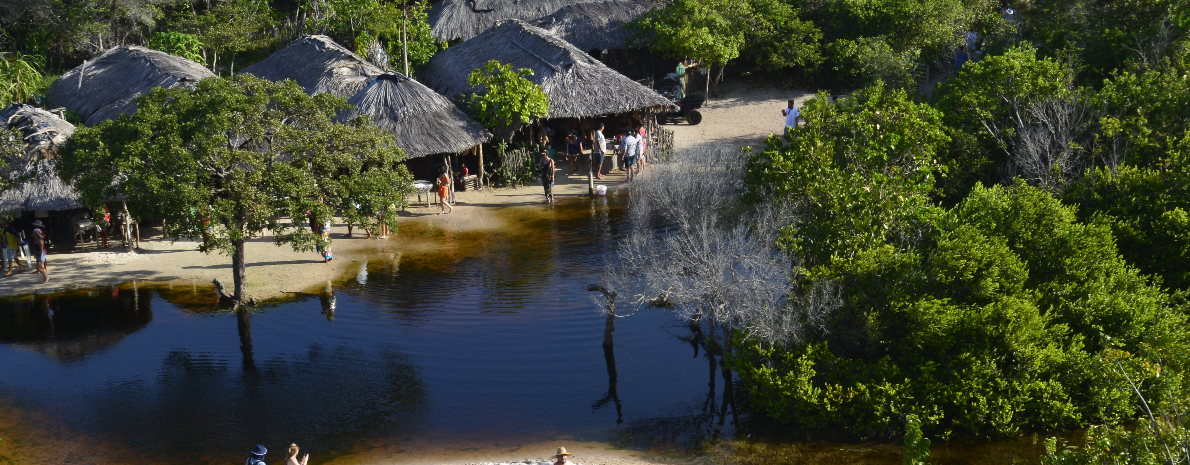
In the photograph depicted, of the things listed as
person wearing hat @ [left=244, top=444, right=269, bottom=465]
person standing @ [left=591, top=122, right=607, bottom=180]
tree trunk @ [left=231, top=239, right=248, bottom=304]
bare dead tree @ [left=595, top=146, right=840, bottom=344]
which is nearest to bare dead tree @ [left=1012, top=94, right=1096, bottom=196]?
bare dead tree @ [left=595, top=146, right=840, bottom=344]

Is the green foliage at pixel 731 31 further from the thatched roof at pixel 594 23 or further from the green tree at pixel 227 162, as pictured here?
the green tree at pixel 227 162

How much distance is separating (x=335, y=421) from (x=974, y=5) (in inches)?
1192

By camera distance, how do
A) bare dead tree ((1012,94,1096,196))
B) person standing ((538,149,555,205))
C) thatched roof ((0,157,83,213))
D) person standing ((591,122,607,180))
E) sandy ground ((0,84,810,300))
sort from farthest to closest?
person standing ((591,122,607,180))
person standing ((538,149,555,205))
thatched roof ((0,157,83,213))
sandy ground ((0,84,810,300))
bare dead tree ((1012,94,1096,196))

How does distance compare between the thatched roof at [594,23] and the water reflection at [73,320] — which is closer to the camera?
the water reflection at [73,320]

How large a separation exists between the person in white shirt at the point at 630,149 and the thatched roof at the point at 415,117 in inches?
161

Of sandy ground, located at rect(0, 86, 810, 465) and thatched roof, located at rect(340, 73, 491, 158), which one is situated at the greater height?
thatched roof, located at rect(340, 73, 491, 158)

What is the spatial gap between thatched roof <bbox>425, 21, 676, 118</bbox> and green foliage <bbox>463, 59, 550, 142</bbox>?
36.8 inches

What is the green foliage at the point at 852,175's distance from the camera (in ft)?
45.0

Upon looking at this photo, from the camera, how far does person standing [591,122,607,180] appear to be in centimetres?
2620

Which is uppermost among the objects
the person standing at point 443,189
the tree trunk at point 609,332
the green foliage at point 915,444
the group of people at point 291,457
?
the person standing at point 443,189

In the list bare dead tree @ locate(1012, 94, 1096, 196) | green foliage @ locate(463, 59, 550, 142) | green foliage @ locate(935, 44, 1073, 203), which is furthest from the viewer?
green foliage @ locate(463, 59, 550, 142)

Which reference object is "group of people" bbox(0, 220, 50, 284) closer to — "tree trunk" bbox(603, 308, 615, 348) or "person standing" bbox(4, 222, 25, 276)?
"person standing" bbox(4, 222, 25, 276)

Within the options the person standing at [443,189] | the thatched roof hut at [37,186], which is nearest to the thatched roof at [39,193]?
the thatched roof hut at [37,186]

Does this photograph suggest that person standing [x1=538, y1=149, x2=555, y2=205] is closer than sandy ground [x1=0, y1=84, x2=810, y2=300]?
No
